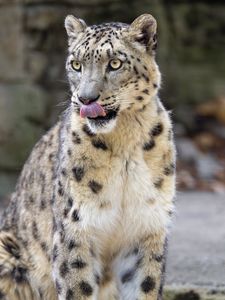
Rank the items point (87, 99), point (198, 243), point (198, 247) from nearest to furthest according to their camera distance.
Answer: point (87, 99) → point (198, 247) → point (198, 243)

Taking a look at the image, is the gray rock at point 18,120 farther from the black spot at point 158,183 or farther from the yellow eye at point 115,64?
the yellow eye at point 115,64

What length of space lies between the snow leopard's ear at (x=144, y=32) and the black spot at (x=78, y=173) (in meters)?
0.75

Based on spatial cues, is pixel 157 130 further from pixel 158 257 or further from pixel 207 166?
pixel 207 166

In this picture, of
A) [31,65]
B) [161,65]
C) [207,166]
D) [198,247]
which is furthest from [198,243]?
[161,65]

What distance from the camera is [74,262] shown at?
5.58 metres

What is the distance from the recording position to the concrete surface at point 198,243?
681 centimetres

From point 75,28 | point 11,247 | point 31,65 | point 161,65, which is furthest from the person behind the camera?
point 161,65

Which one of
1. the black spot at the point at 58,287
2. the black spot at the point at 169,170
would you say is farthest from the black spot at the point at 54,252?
the black spot at the point at 169,170

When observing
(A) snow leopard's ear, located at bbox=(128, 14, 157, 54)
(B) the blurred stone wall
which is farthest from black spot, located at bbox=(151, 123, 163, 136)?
(B) the blurred stone wall

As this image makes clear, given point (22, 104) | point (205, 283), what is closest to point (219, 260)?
point (205, 283)

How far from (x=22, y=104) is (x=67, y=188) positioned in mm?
5102

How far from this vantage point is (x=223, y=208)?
953cm

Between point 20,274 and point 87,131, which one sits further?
point 20,274

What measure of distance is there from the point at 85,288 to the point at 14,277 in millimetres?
642
